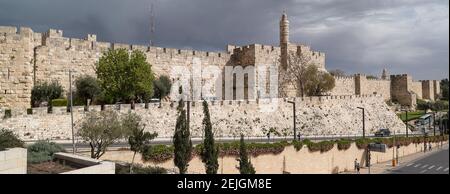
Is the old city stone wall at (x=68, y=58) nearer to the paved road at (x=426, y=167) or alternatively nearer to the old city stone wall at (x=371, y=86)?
the paved road at (x=426, y=167)

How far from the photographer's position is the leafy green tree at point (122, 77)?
2567 cm

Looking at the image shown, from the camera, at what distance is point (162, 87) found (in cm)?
3097

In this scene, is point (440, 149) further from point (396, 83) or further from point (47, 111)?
point (47, 111)

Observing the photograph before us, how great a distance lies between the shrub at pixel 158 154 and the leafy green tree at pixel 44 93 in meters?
9.97

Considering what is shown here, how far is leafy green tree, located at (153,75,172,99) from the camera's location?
30.8m

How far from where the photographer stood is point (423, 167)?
27.0 metres

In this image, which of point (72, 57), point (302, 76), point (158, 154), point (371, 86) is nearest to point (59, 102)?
point (72, 57)

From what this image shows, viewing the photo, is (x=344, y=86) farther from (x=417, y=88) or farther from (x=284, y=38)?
(x=417, y=88)

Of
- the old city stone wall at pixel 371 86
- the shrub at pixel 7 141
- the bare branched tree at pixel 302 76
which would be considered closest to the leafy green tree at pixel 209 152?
the shrub at pixel 7 141

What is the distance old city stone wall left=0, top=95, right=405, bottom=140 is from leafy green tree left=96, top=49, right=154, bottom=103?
1.72 meters

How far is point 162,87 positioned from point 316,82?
1612cm

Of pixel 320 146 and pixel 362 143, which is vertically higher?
pixel 320 146
